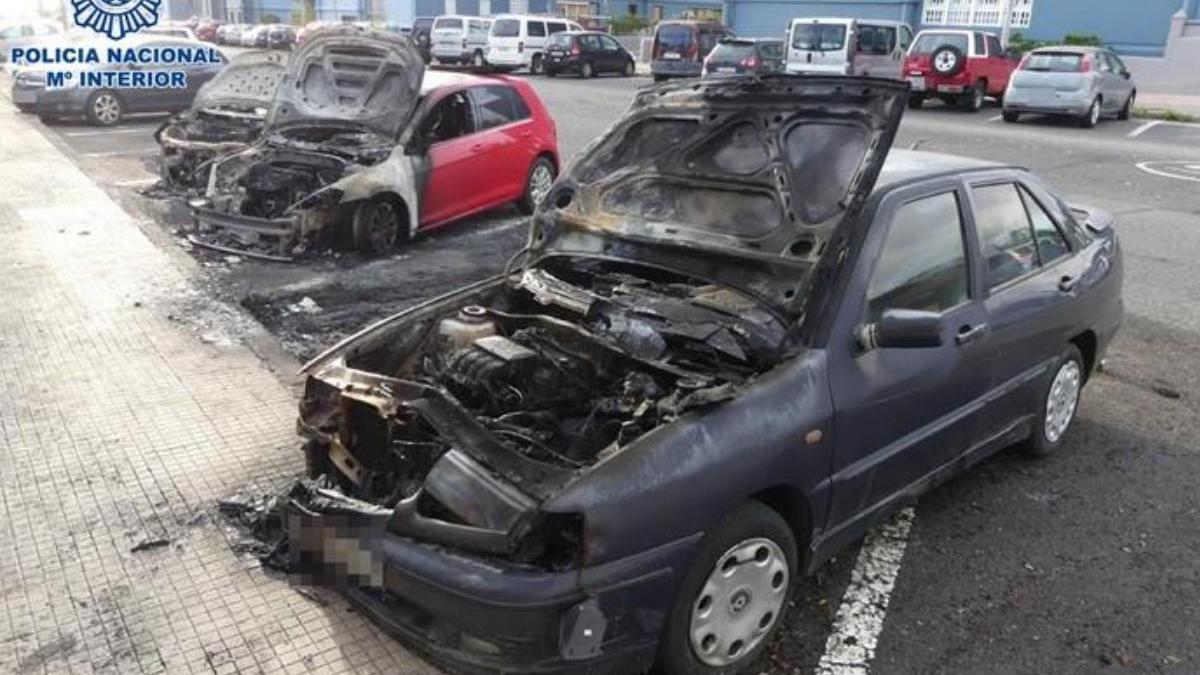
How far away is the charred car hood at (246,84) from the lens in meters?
11.3

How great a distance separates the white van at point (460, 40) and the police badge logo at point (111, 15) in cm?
1297

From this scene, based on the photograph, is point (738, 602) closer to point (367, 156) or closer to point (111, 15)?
point (367, 156)

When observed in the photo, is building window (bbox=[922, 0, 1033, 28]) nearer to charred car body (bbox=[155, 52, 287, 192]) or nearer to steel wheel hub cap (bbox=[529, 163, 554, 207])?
steel wheel hub cap (bbox=[529, 163, 554, 207])

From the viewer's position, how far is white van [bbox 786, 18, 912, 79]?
2177 centimetres

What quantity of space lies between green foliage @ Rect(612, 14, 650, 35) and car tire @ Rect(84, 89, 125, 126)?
27.8 m

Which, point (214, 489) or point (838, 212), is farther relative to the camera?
point (214, 489)

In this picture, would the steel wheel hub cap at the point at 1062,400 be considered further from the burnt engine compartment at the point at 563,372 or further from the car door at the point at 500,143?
the car door at the point at 500,143

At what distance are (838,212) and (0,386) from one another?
15.6 feet

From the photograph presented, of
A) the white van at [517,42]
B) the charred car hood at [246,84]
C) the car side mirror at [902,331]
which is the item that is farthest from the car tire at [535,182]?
the white van at [517,42]

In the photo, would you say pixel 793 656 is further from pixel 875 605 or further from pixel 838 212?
pixel 838 212

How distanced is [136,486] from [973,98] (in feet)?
67.6

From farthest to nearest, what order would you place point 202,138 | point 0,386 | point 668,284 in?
point 202,138, point 0,386, point 668,284

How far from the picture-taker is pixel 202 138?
1066 centimetres

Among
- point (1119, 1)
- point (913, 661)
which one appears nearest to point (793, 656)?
point (913, 661)
